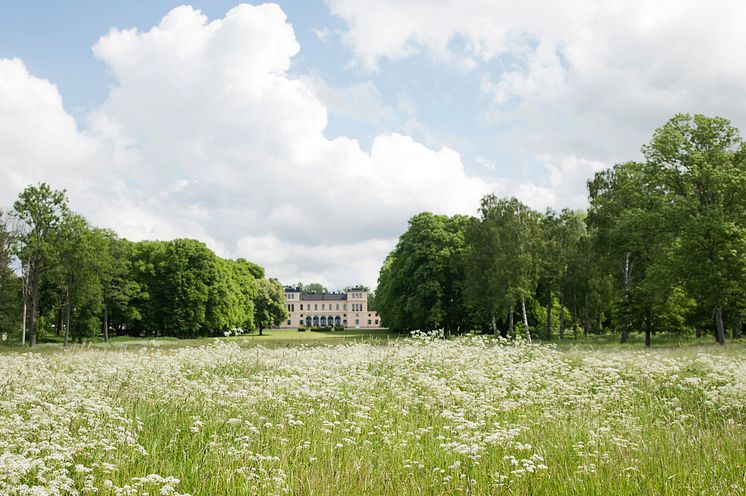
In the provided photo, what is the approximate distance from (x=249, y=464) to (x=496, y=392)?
455cm

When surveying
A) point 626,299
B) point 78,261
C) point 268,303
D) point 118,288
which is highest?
point 78,261

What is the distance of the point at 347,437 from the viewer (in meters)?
7.45

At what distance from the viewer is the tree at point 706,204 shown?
31.9 m

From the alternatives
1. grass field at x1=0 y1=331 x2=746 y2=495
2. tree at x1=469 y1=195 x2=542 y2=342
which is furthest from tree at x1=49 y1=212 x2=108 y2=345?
grass field at x1=0 y1=331 x2=746 y2=495

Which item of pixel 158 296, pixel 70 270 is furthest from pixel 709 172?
pixel 158 296

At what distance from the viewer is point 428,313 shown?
5450cm

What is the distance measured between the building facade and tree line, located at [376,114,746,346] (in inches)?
4792

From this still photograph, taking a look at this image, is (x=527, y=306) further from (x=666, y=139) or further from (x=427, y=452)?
(x=427, y=452)

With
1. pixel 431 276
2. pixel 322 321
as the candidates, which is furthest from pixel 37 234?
pixel 322 321

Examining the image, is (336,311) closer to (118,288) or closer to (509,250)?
(118,288)

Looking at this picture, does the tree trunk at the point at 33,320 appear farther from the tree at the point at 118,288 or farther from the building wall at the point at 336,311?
the building wall at the point at 336,311

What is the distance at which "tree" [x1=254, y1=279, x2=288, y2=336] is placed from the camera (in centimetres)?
10519

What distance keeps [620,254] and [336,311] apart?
146 metres

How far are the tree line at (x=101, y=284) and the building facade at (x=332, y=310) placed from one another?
84.7 meters
